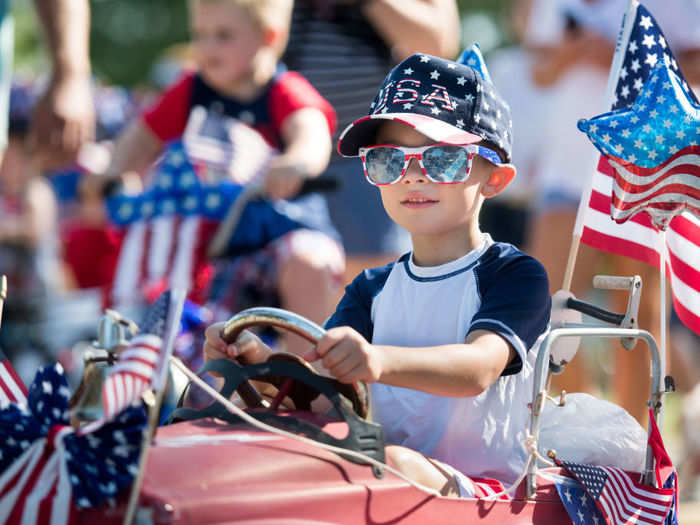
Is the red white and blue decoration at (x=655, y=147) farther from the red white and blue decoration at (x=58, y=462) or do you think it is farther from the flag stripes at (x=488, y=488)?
the red white and blue decoration at (x=58, y=462)

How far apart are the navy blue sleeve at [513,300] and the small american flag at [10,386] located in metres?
0.97

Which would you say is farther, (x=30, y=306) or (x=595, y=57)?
(x=30, y=306)

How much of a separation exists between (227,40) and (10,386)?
248 cm

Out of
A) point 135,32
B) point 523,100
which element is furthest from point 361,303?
point 135,32

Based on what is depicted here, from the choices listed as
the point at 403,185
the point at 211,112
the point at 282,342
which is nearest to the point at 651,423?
the point at 403,185

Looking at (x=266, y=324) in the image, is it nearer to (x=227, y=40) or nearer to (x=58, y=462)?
(x=58, y=462)

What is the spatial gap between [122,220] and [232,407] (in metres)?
2.56

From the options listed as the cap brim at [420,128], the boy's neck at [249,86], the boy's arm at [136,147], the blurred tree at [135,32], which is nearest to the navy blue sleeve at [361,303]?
the cap brim at [420,128]

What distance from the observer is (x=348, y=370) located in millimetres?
2188

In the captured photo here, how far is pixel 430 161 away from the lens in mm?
2648

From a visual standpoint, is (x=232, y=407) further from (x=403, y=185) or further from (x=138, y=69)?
(x=138, y=69)

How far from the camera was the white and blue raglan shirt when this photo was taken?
2574mm

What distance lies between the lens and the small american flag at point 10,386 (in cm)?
228

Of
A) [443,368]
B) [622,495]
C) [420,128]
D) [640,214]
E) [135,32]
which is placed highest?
[135,32]
